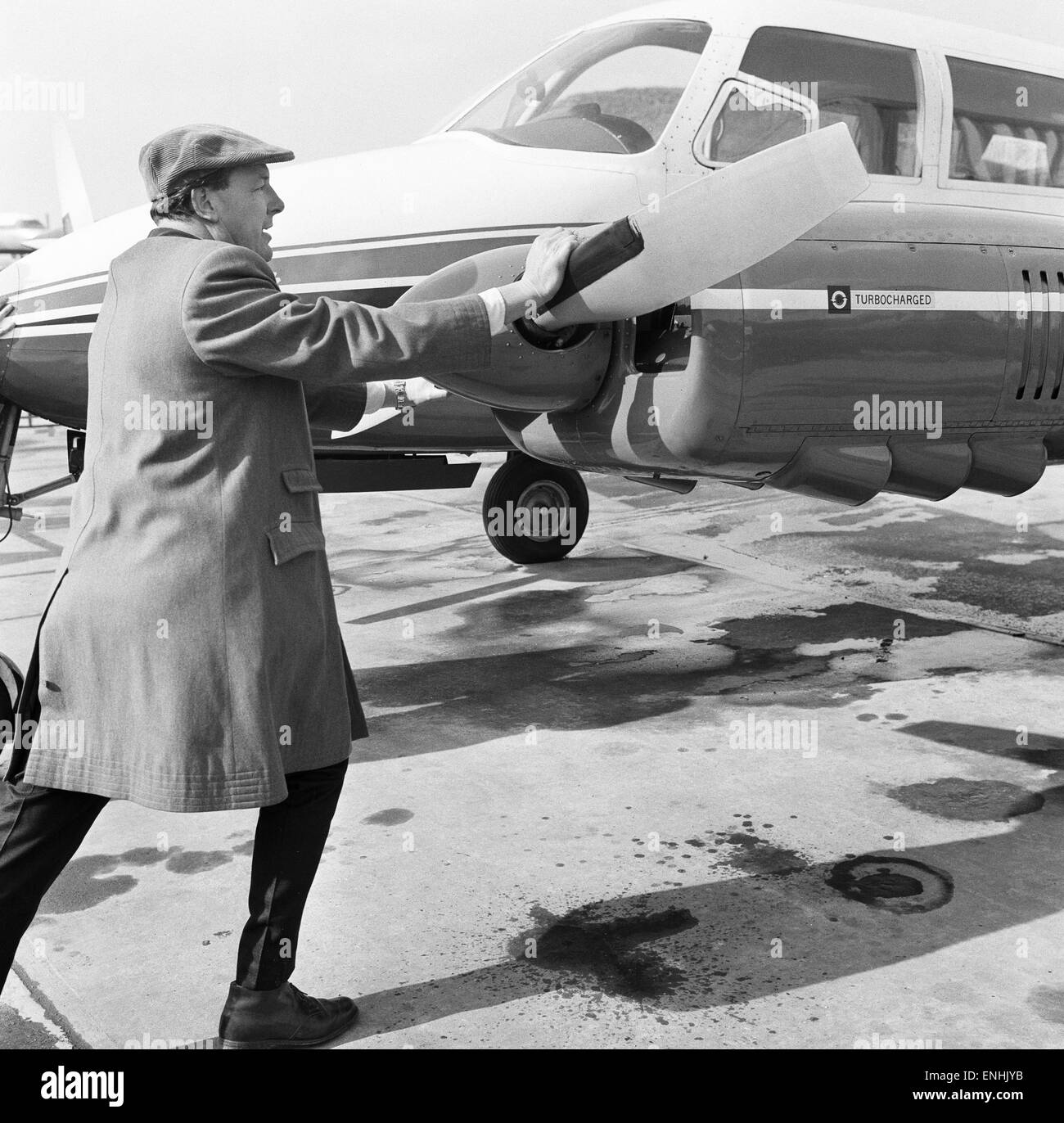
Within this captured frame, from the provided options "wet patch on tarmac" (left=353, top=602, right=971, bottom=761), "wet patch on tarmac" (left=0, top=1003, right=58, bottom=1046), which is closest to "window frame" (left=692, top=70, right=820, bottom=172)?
"wet patch on tarmac" (left=353, top=602, right=971, bottom=761)

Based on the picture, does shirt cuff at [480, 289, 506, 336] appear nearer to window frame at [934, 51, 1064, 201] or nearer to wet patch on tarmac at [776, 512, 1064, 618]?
window frame at [934, 51, 1064, 201]

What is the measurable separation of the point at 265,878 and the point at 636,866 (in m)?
1.38

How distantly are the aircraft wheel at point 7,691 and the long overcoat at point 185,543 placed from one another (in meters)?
2.21

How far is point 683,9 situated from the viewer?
16.8 feet

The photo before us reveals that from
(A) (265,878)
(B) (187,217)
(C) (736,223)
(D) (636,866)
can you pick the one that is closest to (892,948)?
(D) (636,866)

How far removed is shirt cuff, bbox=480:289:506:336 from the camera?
2545 millimetres

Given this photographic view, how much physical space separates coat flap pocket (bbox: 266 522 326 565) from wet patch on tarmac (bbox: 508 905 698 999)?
129cm

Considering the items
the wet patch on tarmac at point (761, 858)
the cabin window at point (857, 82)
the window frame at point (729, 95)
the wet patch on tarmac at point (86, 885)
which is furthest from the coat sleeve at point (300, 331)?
the cabin window at point (857, 82)

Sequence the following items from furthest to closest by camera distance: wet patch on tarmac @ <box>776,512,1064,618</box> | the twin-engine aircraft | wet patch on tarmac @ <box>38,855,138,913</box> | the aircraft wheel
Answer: wet patch on tarmac @ <box>776,512,1064,618</box>
the aircraft wheel
the twin-engine aircraft
wet patch on tarmac @ <box>38,855,138,913</box>

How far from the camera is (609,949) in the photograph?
10.6 ft

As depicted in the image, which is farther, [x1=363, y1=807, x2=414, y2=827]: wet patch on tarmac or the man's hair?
[x1=363, y1=807, x2=414, y2=827]: wet patch on tarmac

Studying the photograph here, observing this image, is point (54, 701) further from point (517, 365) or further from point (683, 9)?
point (683, 9)

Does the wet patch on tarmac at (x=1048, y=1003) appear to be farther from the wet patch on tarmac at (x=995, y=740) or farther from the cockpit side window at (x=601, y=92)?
the cockpit side window at (x=601, y=92)

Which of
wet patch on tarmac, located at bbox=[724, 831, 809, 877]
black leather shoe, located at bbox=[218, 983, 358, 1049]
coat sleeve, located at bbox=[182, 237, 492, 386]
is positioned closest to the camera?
coat sleeve, located at bbox=[182, 237, 492, 386]
